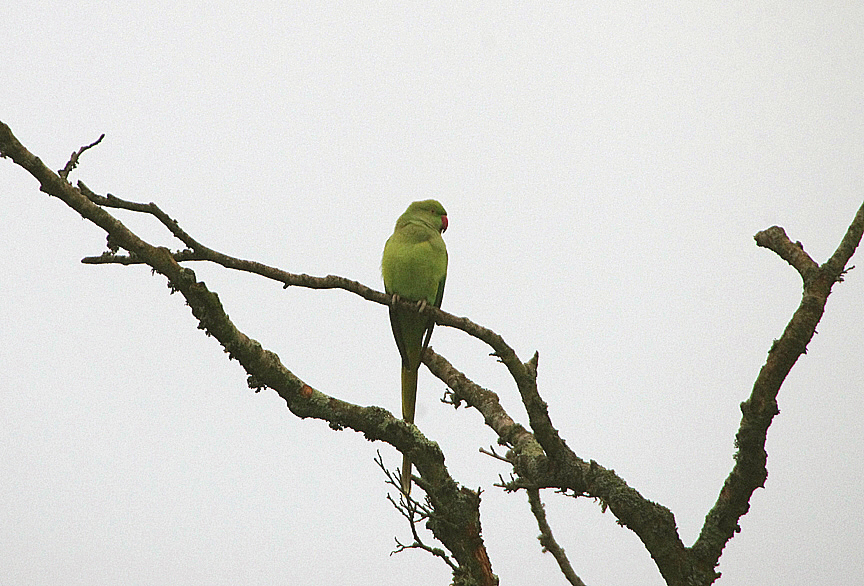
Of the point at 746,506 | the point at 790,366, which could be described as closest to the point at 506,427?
the point at 746,506

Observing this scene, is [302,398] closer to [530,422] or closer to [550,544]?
[530,422]

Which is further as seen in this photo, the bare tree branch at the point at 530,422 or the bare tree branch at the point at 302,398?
the bare tree branch at the point at 530,422

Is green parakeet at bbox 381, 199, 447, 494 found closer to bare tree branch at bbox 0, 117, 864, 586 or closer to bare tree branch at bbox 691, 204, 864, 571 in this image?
bare tree branch at bbox 0, 117, 864, 586

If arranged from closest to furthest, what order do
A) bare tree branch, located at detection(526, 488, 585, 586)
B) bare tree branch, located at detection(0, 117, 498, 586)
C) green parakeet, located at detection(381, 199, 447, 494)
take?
bare tree branch, located at detection(0, 117, 498, 586) → bare tree branch, located at detection(526, 488, 585, 586) → green parakeet, located at detection(381, 199, 447, 494)

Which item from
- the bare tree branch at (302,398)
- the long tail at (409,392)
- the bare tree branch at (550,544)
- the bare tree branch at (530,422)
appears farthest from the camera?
the long tail at (409,392)

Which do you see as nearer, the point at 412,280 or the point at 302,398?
the point at 302,398

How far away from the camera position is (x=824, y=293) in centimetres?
346

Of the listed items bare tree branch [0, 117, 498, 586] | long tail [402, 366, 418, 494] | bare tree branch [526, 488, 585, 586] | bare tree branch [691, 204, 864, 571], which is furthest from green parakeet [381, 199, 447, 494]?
bare tree branch [691, 204, 864, 571]

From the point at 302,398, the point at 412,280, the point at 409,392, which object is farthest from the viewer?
the point at 412,280

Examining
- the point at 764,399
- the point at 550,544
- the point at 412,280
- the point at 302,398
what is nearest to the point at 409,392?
the point at 412,280

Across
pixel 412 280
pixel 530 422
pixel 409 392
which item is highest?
pixel 412 280

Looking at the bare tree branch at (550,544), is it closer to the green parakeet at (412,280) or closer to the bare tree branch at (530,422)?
the bare tree branch at (530,422)

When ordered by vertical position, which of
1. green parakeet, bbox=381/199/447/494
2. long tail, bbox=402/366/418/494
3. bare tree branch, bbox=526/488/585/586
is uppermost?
green parakeet, bbox=381/199/447/494

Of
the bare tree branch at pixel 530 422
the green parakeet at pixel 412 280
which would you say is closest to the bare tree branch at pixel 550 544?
the bare tree branch at pixel 530 422
